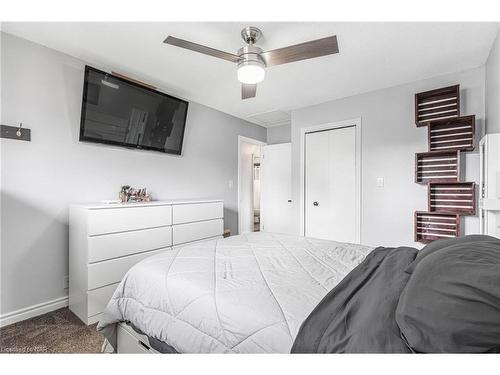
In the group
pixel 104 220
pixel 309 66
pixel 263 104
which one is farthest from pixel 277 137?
pixel 104 220

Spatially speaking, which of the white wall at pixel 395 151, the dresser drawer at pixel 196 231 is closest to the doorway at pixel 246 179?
the dresser drawer at pixel 196 231

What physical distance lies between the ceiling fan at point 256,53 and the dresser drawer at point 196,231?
1.70m

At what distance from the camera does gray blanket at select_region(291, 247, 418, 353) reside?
693mm

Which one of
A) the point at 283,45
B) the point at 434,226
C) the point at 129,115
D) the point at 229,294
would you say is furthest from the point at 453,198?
the point at 129,115

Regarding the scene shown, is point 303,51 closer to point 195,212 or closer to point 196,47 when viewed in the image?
point 196,47

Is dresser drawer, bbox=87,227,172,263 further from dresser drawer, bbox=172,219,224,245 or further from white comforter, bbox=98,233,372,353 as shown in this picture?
white comforter, bbox=98,233,372,353

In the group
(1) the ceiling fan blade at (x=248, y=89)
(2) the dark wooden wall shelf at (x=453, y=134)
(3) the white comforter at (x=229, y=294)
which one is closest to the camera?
(3) the white comforter at (x=229, y=294)

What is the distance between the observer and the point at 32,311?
2.04m

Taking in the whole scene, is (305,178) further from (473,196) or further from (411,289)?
(411,289)

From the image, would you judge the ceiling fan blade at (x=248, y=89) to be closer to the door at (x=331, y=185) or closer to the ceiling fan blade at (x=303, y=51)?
the ceiling fan blade at (x=303, y=51)

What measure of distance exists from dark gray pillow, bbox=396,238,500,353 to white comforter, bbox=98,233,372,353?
330 mm

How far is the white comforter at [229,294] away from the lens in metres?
0.87

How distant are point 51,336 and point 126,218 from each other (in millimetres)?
966

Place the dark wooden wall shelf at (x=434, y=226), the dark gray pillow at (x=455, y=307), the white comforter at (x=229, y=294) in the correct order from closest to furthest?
the dark gray pillow at (x=455, y=307) < the white comforter at (x=229, y=294) < the dark wooden wall shelf at (x=434, y=226)
